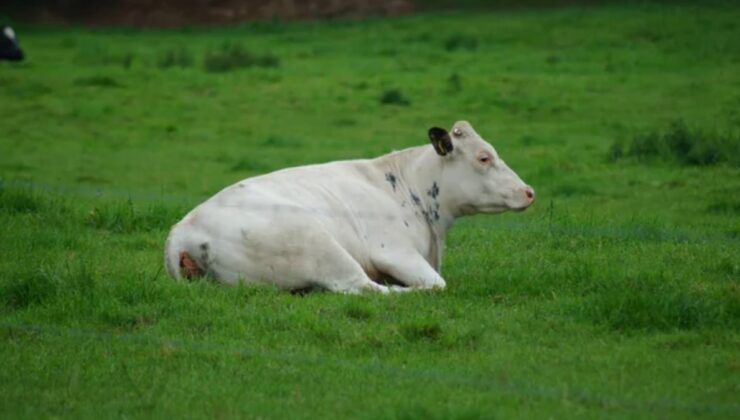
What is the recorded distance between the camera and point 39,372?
927 cm

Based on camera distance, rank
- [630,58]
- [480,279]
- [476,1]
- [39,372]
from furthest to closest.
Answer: [476,1]
[630,58]
[480,279]
[39,372]

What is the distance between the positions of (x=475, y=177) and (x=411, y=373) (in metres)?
3.68

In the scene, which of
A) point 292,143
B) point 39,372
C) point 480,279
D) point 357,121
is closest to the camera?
point 39,372

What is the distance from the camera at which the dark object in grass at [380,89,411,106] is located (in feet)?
92.0

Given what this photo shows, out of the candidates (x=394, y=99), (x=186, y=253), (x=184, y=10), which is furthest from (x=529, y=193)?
(x=184, y=10)

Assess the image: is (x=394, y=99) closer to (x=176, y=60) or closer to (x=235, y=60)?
(x=235, y=60)

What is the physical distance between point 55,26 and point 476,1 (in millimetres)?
10860

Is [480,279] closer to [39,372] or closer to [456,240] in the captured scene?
[456,240]

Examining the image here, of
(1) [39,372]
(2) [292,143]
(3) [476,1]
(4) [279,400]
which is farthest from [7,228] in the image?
(3) [476,1]

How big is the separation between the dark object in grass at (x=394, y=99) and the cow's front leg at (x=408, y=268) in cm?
1620

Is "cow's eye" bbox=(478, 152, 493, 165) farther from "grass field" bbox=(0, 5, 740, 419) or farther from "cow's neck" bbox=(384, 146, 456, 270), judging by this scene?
"grass field" bbox=(0, 5, 740, 419)

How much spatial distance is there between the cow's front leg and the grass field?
0.21 metres

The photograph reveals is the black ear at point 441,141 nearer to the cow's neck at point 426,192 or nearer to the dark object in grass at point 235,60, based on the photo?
the cow's neck at point 426,192

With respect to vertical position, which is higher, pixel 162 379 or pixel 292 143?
pixel 162 379
